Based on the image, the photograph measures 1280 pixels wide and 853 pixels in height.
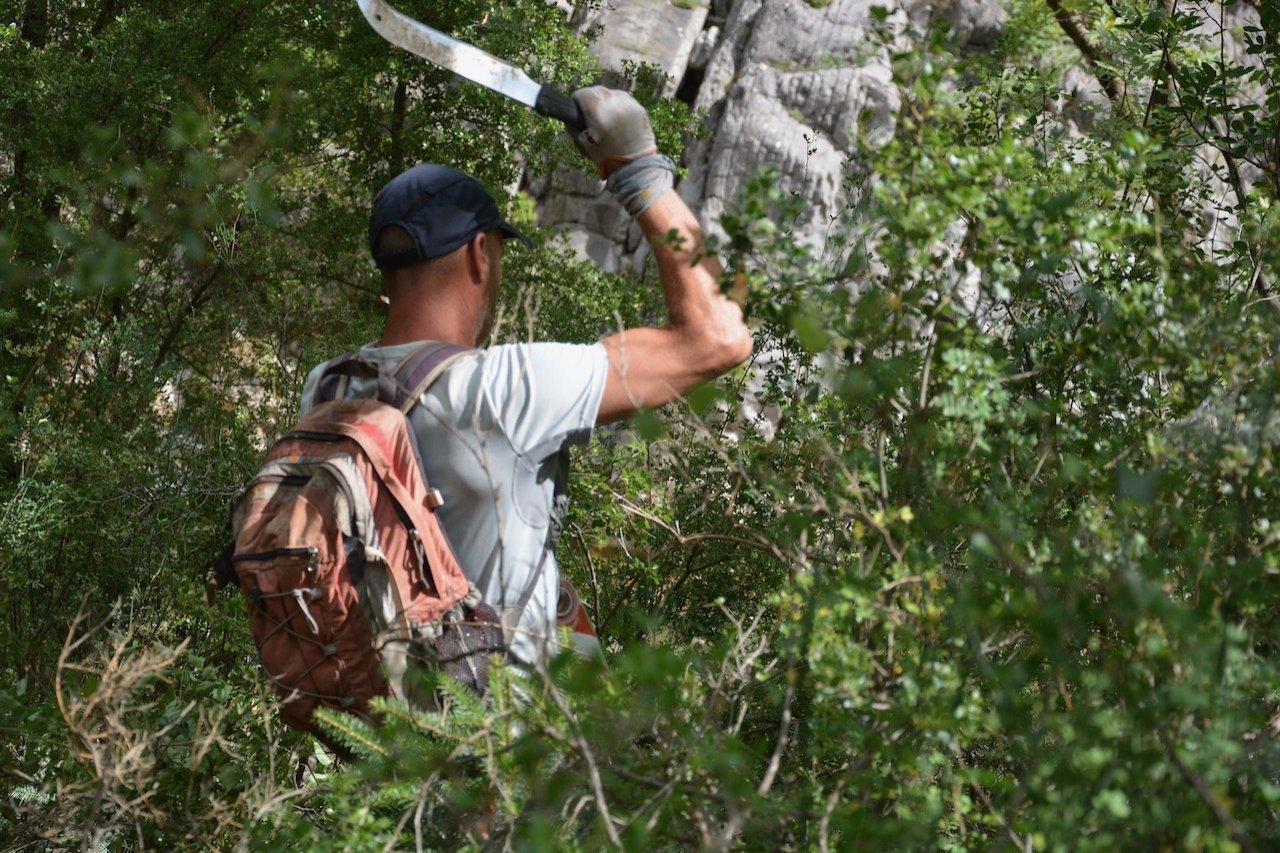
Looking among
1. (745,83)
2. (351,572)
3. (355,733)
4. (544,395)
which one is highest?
(745,83)

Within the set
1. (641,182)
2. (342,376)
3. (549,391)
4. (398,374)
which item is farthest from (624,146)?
(342,376)

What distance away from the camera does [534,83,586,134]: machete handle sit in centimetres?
278

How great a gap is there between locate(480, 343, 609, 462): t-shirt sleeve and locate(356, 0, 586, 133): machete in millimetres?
537

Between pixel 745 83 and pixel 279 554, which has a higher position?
pixel 745 83

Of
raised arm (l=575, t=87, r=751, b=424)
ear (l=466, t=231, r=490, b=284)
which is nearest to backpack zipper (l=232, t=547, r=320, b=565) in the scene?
raised arm (l=575, t=87, r=751, b=424)

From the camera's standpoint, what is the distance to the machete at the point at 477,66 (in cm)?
280

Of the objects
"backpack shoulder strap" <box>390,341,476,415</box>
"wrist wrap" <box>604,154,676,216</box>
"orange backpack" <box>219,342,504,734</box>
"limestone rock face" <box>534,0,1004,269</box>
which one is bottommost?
"orange backpack" <box>219,342,504,734</box>

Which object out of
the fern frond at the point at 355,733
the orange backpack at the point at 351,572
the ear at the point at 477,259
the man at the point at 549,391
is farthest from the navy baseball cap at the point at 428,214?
the fern frond at the point at 355,733

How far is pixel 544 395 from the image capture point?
259 cm

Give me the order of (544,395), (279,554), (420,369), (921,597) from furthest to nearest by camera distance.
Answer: (420,369) < (544,395) < (279,554) < (921,597)

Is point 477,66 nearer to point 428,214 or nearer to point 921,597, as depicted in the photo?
point 428,214

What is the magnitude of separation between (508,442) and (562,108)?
0.76 metres

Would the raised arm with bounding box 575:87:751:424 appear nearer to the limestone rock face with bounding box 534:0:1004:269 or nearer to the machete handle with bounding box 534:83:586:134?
the machete handle with bounding box 534:83:586:134

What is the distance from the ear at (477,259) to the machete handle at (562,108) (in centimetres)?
32
